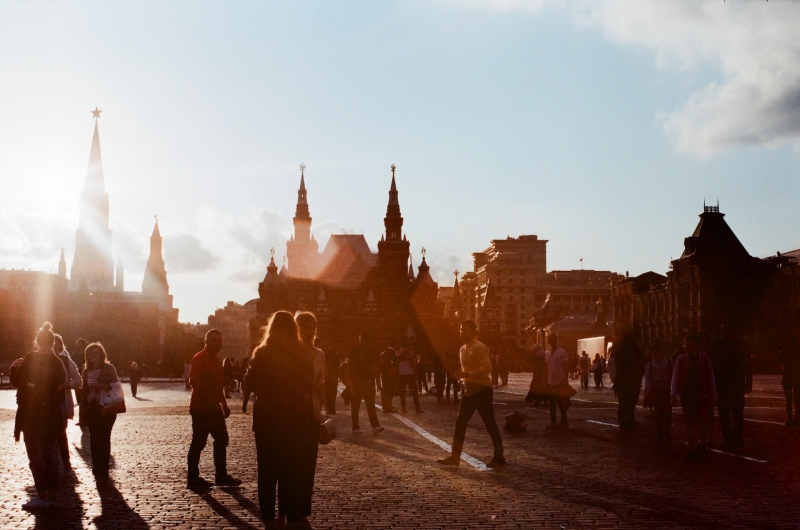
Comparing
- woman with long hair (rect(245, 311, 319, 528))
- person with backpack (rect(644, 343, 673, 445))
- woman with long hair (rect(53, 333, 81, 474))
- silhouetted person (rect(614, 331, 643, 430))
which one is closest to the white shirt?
silhouetted person (rect(614, 331, 643, 430))

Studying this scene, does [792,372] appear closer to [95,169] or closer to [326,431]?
[326,431]

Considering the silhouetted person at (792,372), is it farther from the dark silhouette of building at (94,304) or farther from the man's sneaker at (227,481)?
the dark silhouette of building at (94,304)

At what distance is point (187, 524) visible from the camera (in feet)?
28.2

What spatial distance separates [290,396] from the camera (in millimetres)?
8172

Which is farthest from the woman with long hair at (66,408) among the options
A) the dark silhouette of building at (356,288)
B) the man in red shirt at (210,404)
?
the dark silhouette of building at (356,288)

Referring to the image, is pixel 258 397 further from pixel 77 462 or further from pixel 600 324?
pixel 600 324

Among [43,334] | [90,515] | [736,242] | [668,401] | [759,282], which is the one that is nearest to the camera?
[90,515]

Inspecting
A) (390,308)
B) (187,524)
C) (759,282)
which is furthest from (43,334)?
(390,308)

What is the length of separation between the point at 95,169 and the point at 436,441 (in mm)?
160337

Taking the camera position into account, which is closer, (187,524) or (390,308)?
(187,524)

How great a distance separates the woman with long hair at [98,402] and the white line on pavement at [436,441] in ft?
15.4

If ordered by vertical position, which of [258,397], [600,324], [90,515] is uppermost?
[600,324]

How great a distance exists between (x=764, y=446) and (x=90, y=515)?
10.3 meters

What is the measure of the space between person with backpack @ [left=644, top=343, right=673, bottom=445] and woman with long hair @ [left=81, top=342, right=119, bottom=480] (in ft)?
27.8
